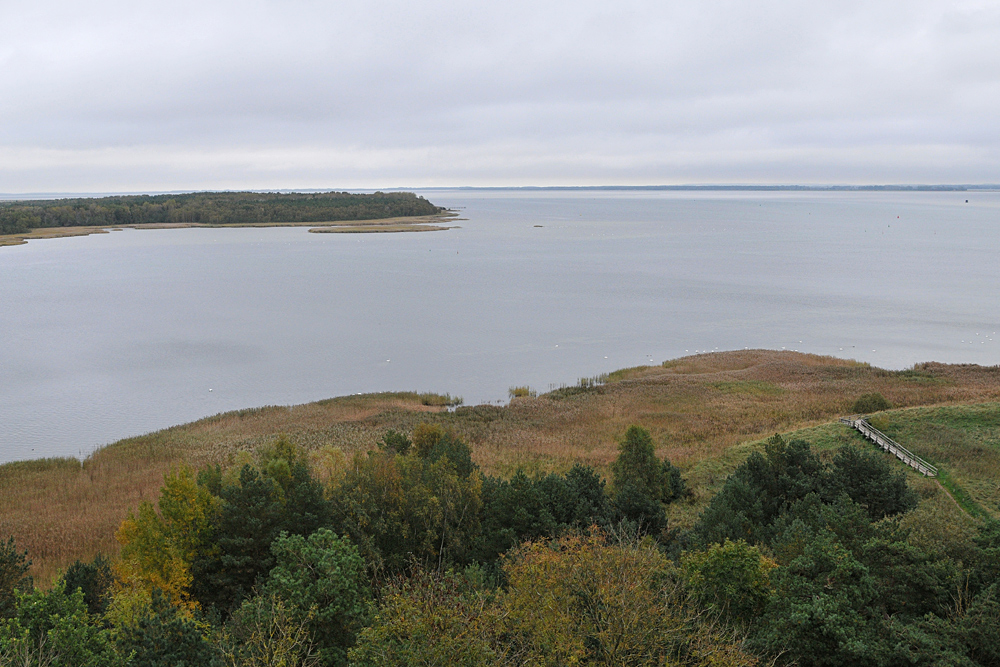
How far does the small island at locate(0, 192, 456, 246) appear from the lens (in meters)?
147

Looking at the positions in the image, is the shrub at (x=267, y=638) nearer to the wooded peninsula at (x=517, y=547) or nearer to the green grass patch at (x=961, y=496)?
the wooded peninsula at (x=517, y=547)

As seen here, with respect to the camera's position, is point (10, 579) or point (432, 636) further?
point (10, 579)

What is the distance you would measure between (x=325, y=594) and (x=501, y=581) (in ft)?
13.8

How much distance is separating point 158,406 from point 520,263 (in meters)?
59.6

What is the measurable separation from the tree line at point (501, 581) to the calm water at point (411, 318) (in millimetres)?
18287

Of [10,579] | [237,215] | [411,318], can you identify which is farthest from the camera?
[237,215]

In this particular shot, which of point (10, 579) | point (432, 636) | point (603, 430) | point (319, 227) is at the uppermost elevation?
point (319, 227)

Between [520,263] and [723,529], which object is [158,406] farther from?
[520,263]

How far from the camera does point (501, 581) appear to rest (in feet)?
46.5

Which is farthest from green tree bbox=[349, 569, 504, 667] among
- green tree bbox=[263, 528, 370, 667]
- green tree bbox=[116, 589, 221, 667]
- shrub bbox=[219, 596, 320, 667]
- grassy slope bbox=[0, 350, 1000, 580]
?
grassy slope bbox=[0, 350, 1000, 580]

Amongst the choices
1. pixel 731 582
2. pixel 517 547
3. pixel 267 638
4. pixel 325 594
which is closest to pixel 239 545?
pixel 325 594

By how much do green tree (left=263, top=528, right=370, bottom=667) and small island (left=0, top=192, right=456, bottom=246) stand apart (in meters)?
131

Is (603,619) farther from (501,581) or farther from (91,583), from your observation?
(91,583)

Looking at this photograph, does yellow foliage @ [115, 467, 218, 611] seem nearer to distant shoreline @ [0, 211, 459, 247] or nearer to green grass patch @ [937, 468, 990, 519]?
green grass patch @ [937, 468, 990, 519]
